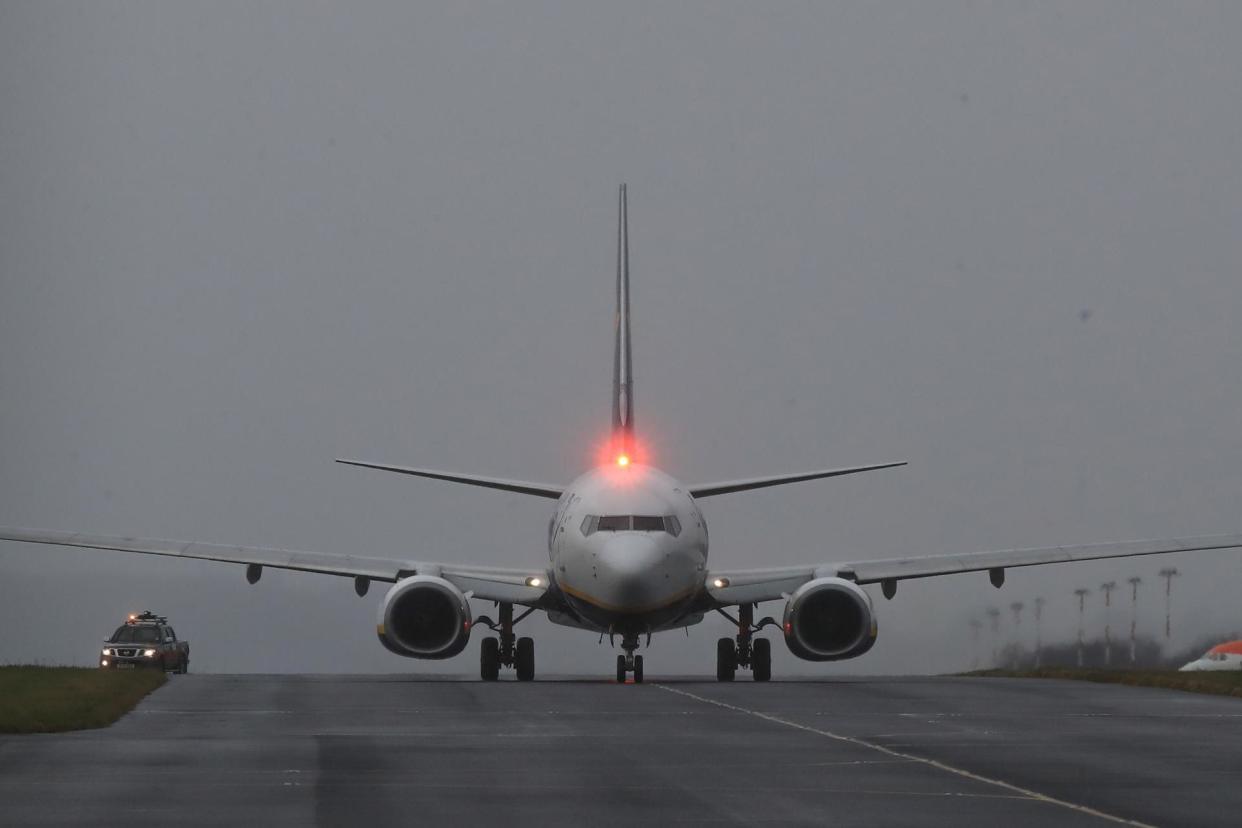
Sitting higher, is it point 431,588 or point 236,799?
point 431,588

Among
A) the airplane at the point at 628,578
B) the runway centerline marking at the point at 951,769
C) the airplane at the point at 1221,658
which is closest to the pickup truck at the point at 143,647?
the airplane at the point at 628,578

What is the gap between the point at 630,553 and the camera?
42.0m

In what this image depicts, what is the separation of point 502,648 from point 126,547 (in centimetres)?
798

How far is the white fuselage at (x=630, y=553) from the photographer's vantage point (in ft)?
138

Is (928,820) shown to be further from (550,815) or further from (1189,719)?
(1189,719)

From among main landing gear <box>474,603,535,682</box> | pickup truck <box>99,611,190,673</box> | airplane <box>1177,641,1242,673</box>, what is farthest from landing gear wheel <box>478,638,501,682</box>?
airplane <box>1177,641,1242,673</box>

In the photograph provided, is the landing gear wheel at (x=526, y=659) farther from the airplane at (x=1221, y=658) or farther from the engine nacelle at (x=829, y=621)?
the airplane at (x=1221, y=658)

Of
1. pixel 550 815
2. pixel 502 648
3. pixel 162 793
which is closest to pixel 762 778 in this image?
pixel 550 815

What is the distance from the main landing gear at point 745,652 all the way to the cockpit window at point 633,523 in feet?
14.7

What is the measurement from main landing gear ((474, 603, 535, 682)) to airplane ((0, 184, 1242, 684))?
29 millimetres

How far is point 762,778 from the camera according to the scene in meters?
19.7

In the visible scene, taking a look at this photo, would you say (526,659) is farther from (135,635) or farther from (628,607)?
(135,635)

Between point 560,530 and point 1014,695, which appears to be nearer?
point 1014,695

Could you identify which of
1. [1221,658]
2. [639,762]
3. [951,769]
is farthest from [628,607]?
[1221,658]
